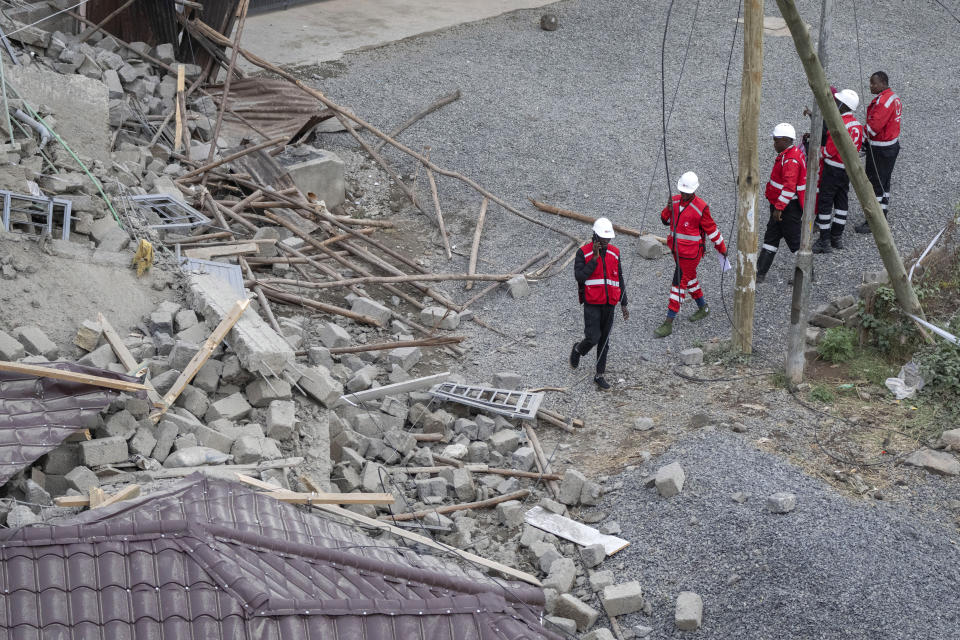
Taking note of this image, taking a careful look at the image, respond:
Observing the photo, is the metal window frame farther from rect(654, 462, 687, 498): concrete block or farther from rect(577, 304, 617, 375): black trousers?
rect(654, 462, 687, 498): concrete block

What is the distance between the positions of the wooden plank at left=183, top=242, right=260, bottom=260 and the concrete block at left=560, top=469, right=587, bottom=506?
15.7 ft

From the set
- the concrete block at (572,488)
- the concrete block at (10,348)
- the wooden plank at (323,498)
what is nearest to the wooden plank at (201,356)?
the concrete block at (10,348)

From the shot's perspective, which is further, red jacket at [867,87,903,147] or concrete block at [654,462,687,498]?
red jacket at [867,87,903,147]

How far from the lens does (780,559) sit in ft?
23.1

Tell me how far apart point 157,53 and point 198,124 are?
1.68 metres

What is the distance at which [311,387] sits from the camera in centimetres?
854

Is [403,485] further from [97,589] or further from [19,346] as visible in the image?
[97,589]

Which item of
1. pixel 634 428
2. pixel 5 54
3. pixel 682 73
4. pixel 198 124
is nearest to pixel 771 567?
pixel 634 428

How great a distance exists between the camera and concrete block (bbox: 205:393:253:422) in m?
7.93

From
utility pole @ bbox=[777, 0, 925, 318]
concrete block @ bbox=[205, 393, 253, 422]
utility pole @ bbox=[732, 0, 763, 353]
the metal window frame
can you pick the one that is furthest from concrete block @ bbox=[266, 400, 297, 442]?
utility pole @ bbox=[777, 0, 925, 318]

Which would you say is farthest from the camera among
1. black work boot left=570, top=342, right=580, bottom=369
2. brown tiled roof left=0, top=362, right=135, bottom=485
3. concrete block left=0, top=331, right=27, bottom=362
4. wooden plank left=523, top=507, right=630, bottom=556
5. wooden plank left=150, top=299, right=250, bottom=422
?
black work boot left=570, top=342, right=580, bottom=369

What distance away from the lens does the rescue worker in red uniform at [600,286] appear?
9836mm

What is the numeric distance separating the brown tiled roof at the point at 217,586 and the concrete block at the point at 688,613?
4.92 feet

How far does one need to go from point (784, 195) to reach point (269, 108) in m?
7.30
